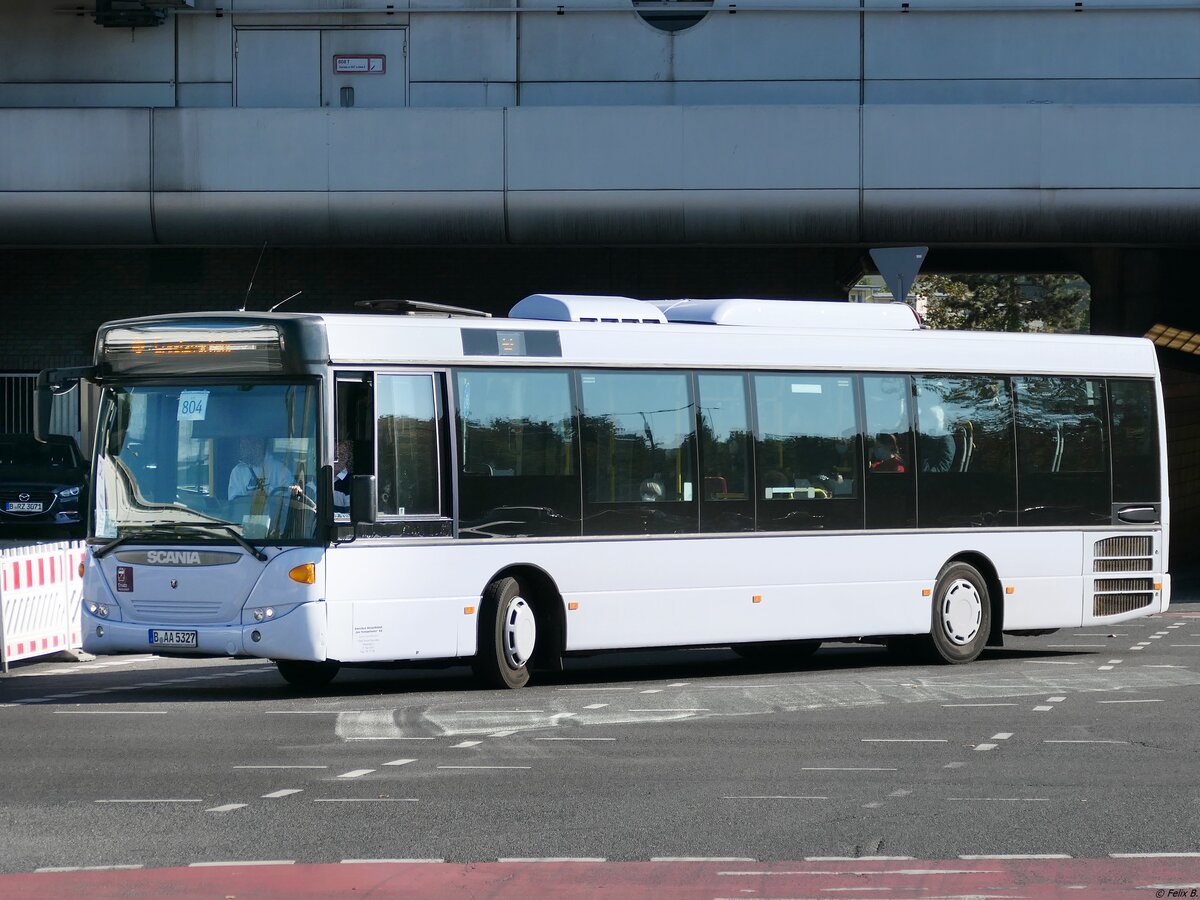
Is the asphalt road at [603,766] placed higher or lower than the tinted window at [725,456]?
lower

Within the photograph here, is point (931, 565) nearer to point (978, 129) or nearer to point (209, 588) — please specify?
point (209, 588)

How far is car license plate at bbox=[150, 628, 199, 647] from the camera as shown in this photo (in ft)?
43.3

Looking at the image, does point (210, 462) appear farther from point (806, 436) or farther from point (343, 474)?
point (806, 436)

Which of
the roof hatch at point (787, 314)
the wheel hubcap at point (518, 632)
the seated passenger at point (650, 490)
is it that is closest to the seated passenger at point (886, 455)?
the roof hatch at point (787, 314)

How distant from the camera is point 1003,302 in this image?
242 ft

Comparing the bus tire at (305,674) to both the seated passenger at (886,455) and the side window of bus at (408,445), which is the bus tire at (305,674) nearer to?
Answer: the side window of bus at (408,445)

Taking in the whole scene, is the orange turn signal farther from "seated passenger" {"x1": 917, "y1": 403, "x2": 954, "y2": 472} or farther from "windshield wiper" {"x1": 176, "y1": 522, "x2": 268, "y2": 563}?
"seated passenger" {"x1": 917, "y1": 403, "x2": 954, "y2": 472}

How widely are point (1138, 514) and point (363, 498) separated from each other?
325 inches

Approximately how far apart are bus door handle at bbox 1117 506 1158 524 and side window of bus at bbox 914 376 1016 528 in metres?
1.37

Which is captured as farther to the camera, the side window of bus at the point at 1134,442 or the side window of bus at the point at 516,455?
the side window of bus at the point at 1134,442

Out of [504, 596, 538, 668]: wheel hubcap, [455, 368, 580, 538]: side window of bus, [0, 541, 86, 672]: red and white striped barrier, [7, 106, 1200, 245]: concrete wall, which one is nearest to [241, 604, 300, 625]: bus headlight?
[455, 368, 580, 538]: side window of bus

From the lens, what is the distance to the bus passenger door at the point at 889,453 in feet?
52.8

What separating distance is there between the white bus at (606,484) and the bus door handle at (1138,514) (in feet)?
0.10

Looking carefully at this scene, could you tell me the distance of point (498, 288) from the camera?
28.2 meters
